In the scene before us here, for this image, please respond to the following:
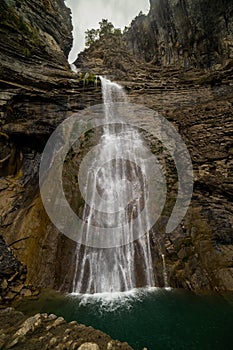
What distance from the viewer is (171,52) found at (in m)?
28.3

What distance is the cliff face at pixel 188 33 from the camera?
22750 millimetres

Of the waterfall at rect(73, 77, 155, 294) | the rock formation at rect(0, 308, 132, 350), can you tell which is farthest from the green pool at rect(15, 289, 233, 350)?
the rock formation at rect(0, 308, 132, 350)

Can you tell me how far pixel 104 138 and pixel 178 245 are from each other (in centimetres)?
1099

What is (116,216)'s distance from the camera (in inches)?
527

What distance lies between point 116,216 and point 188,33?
25.1m

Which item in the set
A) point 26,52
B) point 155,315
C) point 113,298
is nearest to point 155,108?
point 26,52

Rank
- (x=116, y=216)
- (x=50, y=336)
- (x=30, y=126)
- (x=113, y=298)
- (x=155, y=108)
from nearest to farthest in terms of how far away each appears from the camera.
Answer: (x=50, y=336), (x=113, y=298), (x=116, y=216), (x=30, y=126), (x=155, y=108)

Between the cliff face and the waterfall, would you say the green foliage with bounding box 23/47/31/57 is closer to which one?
the waterfall

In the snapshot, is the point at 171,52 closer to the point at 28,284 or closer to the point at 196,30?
the point at 196,30

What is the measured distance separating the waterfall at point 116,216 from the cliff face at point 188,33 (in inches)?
546

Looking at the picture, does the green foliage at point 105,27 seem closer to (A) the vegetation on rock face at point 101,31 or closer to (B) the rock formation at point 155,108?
(A) the vegetation on rock face at point 101,31

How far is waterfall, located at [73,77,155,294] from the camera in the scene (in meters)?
10.8

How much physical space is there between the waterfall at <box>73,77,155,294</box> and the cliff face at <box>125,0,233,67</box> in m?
13.9

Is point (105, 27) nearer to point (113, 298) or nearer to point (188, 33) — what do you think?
point (188, 33)
